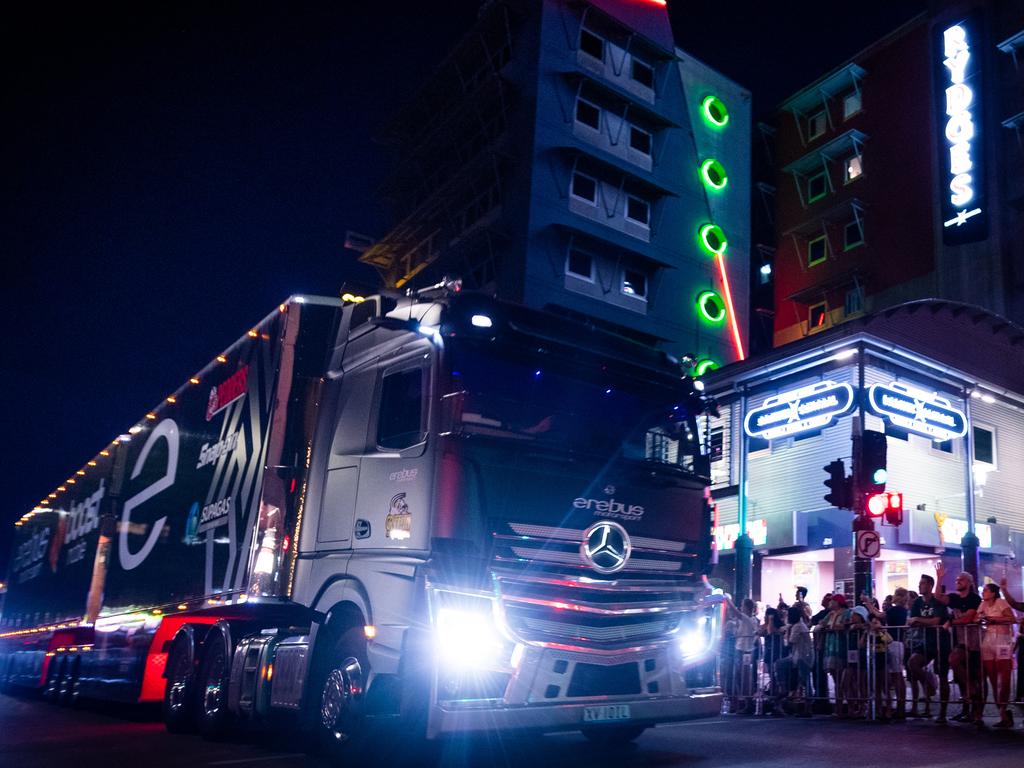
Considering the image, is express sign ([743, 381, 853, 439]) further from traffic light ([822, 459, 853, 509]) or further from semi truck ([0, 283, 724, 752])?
semi truck ([0, 283, 724, 752])

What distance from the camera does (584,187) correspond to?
3528 centimetres

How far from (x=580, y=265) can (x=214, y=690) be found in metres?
26.6

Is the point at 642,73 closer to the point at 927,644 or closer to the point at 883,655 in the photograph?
the point at 883,655

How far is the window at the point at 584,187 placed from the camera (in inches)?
1377

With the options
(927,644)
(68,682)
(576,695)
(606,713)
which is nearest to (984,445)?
(927,644)

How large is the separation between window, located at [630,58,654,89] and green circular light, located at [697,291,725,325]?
8777mm

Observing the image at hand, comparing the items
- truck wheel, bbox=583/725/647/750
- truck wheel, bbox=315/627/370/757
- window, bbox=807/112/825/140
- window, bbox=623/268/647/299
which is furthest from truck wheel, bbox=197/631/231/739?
window, bbox=807/112/825/140

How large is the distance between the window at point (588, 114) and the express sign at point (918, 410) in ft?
59.7

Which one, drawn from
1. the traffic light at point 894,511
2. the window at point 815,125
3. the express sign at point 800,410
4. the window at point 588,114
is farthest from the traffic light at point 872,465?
the window at point 815,125

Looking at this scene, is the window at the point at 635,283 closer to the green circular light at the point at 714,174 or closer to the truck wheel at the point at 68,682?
the green circular light at the point at 714,174

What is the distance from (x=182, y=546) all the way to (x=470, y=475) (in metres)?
5.83

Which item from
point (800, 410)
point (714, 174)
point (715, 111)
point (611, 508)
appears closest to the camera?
point (611, 508)

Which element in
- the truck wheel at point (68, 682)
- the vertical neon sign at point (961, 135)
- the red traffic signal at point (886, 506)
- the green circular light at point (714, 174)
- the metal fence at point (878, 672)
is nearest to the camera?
the metal fence at point (878, 672)

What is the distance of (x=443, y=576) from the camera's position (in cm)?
674
